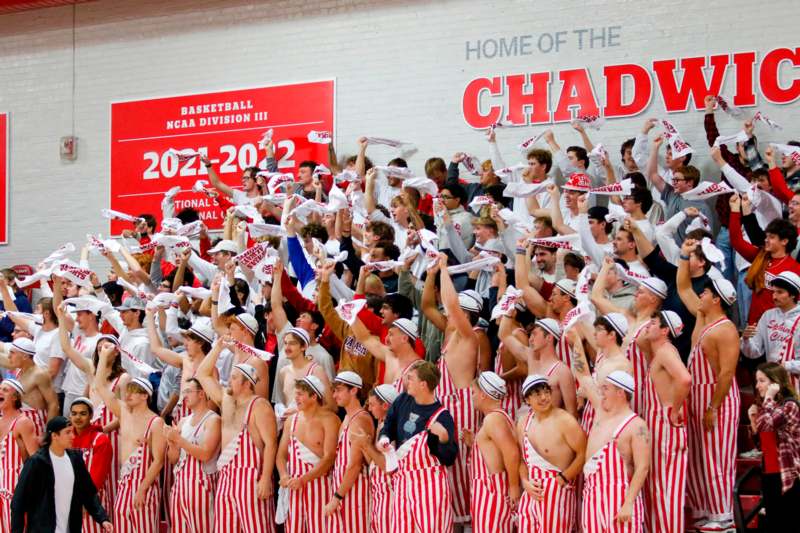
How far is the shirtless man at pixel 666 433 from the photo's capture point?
863 centimetres

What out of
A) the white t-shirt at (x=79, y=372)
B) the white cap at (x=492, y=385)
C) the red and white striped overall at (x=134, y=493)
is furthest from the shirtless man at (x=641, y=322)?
the white t-shirt at (x=79, y=372)

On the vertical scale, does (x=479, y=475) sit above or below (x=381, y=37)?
below

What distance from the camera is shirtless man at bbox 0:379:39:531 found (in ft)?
36.2

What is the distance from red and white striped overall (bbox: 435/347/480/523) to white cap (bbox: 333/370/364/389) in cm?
69

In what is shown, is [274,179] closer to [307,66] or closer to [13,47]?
[307,66]

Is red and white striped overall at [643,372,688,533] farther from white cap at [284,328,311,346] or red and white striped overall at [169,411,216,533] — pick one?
red and white striped overall at [169,411,216,533]

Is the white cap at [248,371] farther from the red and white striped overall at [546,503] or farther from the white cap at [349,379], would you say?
the red and white striped overall at [546,503]

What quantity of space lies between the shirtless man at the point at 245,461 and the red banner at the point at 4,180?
8.58 m

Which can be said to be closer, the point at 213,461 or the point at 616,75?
the point at 213,461

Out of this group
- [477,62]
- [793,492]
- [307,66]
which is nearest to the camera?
[793,492]

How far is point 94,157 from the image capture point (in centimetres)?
1720

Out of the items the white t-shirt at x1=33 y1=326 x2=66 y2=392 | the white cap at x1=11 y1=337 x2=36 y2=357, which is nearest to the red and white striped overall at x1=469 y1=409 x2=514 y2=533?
the white t-shirt at x1=33 y1=326 x2=66 y2=392

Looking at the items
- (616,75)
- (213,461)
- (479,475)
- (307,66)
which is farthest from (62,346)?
(616,75)

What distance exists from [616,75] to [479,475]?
623cm
